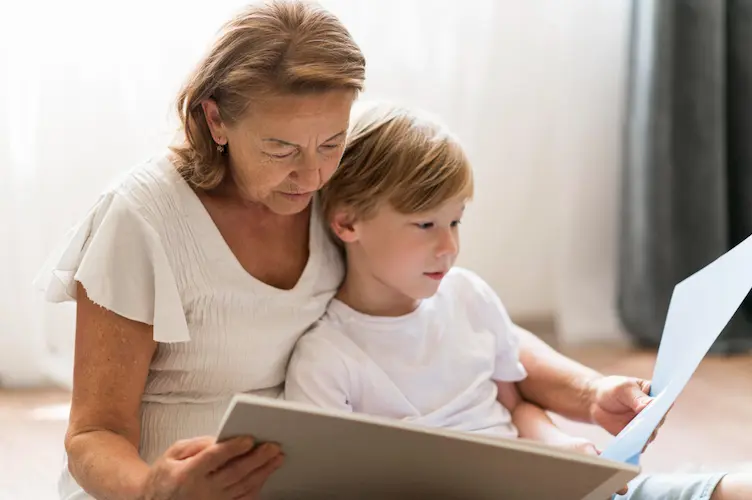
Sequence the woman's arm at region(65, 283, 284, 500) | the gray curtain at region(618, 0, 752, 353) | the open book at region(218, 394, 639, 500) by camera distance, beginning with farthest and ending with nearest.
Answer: the gray curtain at region(618, 0, 752, 353), the woman's arm at region(65, 283, 284, 500), the open book at region(218, 394, 639, 500)

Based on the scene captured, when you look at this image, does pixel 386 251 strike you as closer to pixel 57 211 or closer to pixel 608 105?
pixel 57 211

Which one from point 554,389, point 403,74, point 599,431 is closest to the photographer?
point 554,389

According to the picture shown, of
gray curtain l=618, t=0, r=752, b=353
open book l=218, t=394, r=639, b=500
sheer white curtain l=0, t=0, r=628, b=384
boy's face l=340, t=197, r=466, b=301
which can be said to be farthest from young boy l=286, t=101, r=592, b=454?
gray curtain l=618, t=0, r=752, b=353

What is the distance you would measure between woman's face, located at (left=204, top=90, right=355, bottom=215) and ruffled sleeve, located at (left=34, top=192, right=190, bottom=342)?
5.7 inches

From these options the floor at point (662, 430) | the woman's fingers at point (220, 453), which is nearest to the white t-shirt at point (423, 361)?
the woman's fingers at point (220, 453)

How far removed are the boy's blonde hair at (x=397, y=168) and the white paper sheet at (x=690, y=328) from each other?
340 millimetres

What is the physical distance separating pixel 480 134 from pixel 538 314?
51cm

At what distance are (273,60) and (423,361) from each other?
0.49 metres

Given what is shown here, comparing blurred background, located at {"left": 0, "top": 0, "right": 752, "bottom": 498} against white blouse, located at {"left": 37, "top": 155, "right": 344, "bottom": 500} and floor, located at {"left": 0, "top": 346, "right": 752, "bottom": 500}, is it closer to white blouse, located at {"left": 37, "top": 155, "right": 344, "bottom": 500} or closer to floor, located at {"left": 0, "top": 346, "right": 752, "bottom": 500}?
floor, located at {"left": 0, "top": 346, "right": 752, "bottom": 500}

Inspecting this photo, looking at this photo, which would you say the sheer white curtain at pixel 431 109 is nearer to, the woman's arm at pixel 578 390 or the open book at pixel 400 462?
the woman's arm at pixel 578 390

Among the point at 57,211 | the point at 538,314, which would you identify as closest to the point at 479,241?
the point at 538,314

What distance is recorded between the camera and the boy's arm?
1.41m

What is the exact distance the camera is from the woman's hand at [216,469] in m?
0.99

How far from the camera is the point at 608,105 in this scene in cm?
260
